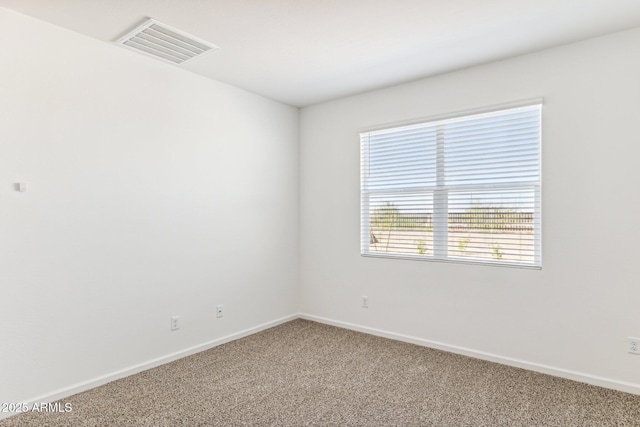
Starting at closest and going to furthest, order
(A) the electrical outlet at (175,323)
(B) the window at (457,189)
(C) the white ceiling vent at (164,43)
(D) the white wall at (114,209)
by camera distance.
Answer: (D) the white wall at (114,209) → (C) the white ceiling vent at (164,43) → (B) the window at (457,189) → (A) the electrical outlet at (175,323)

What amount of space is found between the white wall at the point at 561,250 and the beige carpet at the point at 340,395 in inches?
9.2

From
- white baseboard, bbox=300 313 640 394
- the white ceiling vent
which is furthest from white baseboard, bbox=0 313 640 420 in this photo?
the white ceiling vent

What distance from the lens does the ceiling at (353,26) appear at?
2.33m

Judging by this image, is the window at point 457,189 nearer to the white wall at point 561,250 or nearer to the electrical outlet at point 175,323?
the white wall at point 561,250

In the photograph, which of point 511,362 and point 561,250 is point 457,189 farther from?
point 511,362

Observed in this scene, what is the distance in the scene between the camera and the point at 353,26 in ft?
8.50

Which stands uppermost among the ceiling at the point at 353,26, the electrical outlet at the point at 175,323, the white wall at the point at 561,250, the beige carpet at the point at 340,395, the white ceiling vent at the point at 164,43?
the ceiling at the point at 353,26

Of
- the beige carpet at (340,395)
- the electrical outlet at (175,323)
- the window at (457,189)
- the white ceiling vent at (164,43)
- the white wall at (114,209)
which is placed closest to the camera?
the beige carpet at (340,395)

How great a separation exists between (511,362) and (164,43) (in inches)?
151

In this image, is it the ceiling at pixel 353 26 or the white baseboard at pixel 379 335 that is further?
the white baseboard at pixel 379 335

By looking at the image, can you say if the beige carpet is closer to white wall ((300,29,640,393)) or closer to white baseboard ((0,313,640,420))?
white baseboard ((0,313,640,420))

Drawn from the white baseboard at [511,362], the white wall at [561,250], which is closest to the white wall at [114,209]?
the white baseboard at [511,362]

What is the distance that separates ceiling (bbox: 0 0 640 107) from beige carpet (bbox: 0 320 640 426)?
260 centimetres

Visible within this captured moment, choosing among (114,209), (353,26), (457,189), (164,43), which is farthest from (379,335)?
(164,43)
